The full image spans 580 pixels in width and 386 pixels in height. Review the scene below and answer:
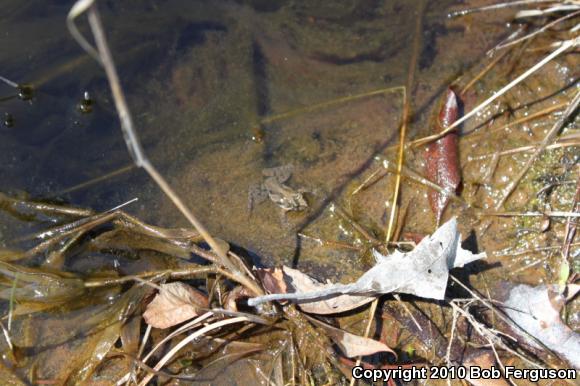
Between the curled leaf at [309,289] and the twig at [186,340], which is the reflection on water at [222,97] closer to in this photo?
the curled leaf at [309,289]

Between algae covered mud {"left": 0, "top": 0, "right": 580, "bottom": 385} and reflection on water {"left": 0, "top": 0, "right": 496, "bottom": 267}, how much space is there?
1 centimetres

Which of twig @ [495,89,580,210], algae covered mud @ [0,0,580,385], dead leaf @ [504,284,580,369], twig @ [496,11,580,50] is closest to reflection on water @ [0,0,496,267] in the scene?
algae covered mud @ [0,0,580,385]

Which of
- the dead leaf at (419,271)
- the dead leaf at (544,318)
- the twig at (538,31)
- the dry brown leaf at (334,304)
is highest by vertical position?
the twig at (538,31)

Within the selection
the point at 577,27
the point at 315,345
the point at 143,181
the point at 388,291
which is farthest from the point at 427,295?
the point at 577,27

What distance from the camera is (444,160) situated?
295 cm

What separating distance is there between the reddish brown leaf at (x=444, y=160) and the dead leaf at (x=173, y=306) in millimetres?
1364

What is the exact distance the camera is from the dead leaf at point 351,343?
2473 mm

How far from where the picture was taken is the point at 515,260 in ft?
9.35

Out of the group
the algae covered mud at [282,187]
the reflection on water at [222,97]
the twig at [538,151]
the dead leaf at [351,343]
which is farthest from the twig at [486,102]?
the dead leaf at [351,343]

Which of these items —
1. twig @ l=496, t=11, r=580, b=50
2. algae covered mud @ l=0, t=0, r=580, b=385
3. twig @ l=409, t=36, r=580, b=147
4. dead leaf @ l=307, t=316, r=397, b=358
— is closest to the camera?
dead leaf @ l=307, t=316, r=397, b=358

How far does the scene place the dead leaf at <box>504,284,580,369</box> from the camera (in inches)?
104

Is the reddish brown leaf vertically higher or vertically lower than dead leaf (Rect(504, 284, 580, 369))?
higher

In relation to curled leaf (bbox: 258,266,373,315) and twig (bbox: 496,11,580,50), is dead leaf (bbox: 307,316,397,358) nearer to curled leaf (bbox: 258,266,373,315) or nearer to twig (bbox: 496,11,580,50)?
curled leaf (bbox: 258,266,373,315)

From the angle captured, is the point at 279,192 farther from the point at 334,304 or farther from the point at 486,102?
the point at 486,102
